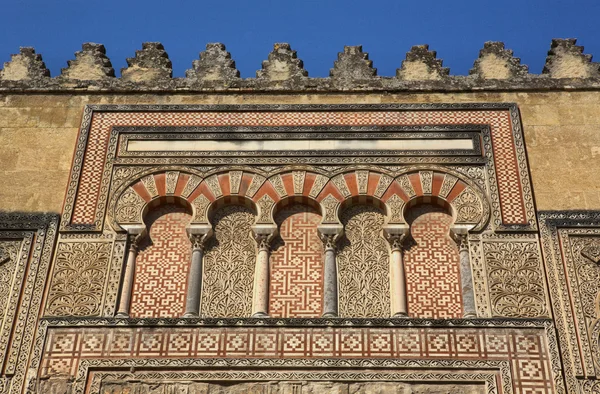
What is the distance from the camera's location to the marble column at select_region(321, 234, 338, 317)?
7887mm

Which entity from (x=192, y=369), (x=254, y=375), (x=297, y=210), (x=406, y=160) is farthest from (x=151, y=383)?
(x=406, y=160)

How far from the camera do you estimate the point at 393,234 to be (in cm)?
827

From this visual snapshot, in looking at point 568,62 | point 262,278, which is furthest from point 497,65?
point 262,278

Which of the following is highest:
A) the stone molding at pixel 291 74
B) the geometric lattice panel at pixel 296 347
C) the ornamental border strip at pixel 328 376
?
the stone molding at pixel 291 74

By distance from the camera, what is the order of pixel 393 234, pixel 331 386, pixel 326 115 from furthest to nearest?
pixel 326 115, pixel 393 234, pixel 331 386

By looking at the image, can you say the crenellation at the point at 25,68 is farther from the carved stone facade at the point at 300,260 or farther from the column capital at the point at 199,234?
the column capital at the point at 199,234

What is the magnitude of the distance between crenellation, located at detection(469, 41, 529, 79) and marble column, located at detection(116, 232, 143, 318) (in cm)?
371

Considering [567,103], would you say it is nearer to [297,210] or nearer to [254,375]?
[297,210]

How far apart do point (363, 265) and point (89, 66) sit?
11.7 feet

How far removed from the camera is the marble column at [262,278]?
26.0 feet

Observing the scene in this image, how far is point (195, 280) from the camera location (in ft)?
26.5

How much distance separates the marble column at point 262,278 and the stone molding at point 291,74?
1.78 m

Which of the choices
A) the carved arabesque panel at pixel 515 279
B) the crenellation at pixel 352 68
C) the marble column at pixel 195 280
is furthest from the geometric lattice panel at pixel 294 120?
the marble column at pixel 195 280

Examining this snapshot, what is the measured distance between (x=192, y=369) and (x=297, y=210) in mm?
1833
